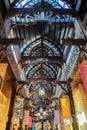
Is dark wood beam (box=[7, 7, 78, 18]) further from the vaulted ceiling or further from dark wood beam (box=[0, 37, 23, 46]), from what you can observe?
dark wood beam (box=[0, 37, 23, 46])

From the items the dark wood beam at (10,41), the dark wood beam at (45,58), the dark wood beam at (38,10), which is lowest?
the dark wood beam at (45,58)

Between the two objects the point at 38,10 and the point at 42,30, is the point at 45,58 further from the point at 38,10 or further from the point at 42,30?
the point at 38,10

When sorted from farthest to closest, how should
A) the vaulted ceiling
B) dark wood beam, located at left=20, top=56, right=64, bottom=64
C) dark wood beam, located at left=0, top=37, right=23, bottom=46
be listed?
dark wood beam, located at left=20, top=56, right=64, bottom=64
the vaulted ceiling
dark wood beam, located at left=0, top=37, right=23, bottom=46

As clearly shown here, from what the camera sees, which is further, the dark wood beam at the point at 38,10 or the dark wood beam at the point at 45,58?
the dark wood beam at the point at 45,58

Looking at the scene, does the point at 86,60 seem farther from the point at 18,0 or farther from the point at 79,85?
the point at 18,0

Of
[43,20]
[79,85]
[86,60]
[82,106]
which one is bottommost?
[82,106]

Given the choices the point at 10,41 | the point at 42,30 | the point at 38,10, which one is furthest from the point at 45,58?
the point at 10,41

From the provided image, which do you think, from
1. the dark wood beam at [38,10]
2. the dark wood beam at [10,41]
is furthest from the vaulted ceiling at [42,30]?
the dark wood beam at [10,41]

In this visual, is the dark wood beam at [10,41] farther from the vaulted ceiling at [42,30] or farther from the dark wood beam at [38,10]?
the dark wood beam at [38,10]

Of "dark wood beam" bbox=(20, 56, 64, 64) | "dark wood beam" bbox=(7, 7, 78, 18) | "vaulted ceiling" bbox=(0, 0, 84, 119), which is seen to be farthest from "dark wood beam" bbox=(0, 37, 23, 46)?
"dark wood beam" bbox=(20, 56, 64, 64)

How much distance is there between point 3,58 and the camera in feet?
27.3

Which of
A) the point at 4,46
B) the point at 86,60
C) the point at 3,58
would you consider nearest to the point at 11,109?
the point at 3,58

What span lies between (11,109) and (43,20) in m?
6.42

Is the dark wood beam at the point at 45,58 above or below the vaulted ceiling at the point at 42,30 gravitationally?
below
